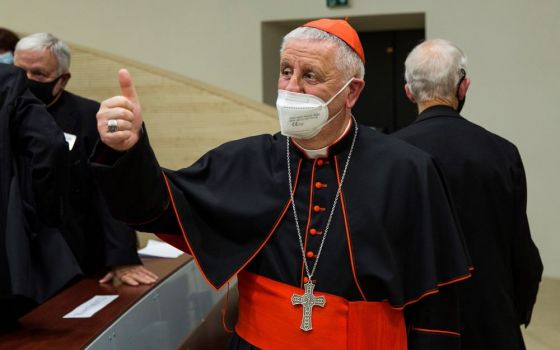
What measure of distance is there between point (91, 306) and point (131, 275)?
15.1 inches

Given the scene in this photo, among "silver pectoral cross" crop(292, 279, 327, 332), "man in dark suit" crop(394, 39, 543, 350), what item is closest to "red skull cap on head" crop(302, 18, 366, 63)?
"silver pectoral cross" crop(292, 279, 327, 332)

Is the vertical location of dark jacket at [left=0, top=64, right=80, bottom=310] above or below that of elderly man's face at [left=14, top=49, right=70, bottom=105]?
below

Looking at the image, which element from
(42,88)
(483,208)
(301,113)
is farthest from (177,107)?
(301,113)

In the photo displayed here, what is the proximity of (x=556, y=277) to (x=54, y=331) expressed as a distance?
5.05 metres

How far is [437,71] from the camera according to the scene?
278cm

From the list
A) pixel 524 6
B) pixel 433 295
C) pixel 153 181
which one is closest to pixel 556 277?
pixel 524 6

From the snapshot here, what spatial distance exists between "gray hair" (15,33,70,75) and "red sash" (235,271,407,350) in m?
1.95

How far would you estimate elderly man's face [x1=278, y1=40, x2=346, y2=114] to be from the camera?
1.89 m

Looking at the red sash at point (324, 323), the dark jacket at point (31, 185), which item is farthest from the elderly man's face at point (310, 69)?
the dark jacket at point (31, 185)

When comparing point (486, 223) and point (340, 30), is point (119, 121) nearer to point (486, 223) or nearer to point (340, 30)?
point (340, 30)

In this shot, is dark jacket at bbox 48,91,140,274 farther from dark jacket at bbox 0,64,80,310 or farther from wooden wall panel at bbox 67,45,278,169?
wooden wall panel at bbox 67,45,278,169

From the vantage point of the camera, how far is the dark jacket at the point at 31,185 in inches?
99.2

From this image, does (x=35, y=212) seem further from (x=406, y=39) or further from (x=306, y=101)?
→ (x=406, y=39)

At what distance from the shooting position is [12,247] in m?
2.47
